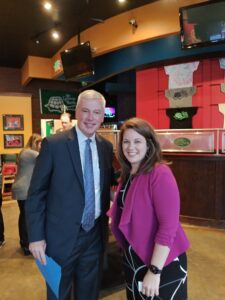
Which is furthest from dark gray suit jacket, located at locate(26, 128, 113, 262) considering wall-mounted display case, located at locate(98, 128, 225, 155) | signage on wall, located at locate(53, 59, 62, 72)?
signage on wall, located at locate(53, 59, 62, 72)

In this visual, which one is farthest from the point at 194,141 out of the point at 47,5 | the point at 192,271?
the point at 47,5

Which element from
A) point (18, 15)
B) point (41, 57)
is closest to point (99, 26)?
point (18, 15)

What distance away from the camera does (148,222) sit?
4.23 ft

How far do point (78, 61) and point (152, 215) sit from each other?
4.82 m

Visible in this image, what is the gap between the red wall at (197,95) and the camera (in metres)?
5.77

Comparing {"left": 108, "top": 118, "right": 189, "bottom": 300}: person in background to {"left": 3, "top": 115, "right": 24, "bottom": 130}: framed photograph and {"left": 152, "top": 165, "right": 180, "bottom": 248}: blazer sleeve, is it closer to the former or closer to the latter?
{"left": 152, "top": 165, "right": 180, "bottom": 248}: blazer sleeve

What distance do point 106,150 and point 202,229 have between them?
122 inches

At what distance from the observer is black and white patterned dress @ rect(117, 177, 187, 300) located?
130 centimetres

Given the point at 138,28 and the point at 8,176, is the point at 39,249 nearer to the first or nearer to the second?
the point at 138,28

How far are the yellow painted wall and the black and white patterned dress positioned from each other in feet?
24.0

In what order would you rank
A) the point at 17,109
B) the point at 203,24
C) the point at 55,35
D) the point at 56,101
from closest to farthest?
the point at 203,24 → the point at 55,35 → the point at 17,109 → the point at 56,101

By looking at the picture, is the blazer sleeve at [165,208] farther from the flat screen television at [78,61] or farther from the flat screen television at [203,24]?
the flat screen television at [78,61]

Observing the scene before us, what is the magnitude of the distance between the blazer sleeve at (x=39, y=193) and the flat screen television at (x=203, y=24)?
3474 mm

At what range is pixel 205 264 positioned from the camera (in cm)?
312
